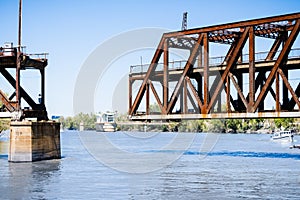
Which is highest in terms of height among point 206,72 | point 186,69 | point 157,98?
point 186,69

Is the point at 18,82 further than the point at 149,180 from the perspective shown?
Yes

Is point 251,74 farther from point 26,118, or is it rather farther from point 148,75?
point 26,118

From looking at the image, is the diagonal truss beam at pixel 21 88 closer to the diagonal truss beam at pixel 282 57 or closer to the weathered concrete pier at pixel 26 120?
the weathered concrete pier at pixel 26 120

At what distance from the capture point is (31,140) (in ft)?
230

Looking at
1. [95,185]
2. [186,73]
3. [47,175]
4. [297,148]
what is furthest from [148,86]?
[297,148]

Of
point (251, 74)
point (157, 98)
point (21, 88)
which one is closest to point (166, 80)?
point (157, 98)

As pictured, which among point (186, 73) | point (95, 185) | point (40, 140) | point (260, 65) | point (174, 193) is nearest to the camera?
point (174, 193)

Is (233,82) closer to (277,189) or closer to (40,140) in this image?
(277,189)

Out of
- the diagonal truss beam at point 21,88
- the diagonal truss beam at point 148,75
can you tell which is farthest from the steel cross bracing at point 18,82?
the diagonal truss beam at point 148,75

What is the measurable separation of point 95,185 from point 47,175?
34.9 ft

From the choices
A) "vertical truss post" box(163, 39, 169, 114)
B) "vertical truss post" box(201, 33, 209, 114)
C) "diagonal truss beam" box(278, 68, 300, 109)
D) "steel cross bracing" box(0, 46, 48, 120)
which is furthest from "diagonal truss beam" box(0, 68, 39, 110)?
"diagonal truss beam" box(278, 68, 300, 109)

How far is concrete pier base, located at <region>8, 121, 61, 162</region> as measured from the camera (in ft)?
228

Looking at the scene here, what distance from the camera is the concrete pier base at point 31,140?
2741 inches

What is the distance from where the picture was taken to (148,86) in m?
68.7
